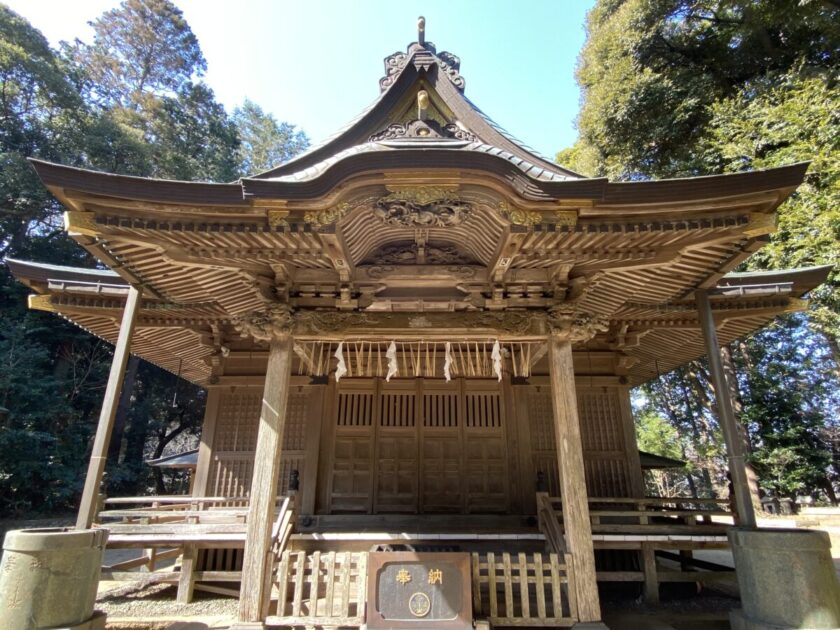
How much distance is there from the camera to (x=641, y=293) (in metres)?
6.50

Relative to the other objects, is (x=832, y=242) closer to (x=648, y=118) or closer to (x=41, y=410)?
(x=648, y=118)

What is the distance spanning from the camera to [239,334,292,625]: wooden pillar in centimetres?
500

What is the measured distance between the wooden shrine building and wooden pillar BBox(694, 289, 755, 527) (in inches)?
1.8

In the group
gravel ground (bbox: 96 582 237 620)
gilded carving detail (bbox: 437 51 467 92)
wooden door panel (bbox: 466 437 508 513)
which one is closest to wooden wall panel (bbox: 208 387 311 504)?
gravel ground (bbox: 96 582 237 620)

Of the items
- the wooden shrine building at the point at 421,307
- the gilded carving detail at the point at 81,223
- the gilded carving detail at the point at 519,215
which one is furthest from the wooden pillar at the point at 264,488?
the gilded carving detail at the point at 519,215

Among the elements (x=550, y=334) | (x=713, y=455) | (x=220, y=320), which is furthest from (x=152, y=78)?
(x=713, y=455)

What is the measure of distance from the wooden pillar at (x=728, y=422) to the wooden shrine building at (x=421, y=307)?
0.05 m

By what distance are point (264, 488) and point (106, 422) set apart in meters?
1.96

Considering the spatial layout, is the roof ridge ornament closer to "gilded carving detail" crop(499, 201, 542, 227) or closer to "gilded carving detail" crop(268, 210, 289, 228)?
"gilded carving detail" crop(499, 201, 542, 227)

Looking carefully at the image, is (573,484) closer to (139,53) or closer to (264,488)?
(264,488)

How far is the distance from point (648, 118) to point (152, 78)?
27.2 meters

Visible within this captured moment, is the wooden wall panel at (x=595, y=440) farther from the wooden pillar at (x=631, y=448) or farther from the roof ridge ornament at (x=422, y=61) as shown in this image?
the roof ridge ornament at (x=422, y=61)

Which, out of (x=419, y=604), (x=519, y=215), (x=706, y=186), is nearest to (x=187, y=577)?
(x=419, y=604)

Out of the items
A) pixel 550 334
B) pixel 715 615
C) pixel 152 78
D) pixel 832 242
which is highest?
pixel 152 78
